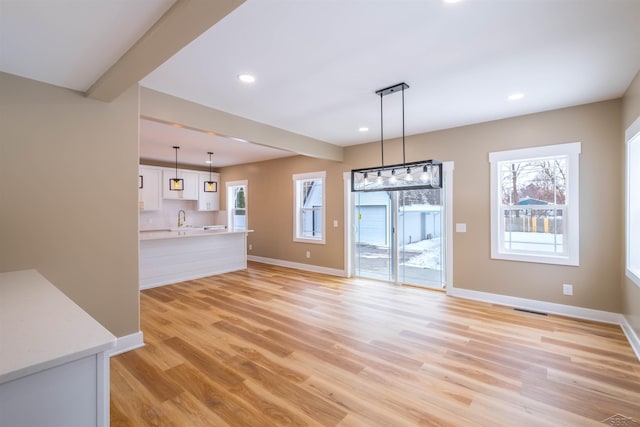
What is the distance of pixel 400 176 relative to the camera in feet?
10.6

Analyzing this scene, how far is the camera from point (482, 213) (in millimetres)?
4344

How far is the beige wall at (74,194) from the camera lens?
233 cm

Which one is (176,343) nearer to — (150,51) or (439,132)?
(150,51)

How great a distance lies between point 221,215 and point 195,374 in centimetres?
668

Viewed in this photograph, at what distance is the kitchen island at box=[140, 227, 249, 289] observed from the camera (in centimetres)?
506

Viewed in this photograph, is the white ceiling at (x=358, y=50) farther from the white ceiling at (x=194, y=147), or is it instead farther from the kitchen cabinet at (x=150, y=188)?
the kitchen cabinet at (x=150, y=188)

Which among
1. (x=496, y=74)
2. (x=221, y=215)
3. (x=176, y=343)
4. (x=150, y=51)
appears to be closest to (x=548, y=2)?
(x=496, y=74)

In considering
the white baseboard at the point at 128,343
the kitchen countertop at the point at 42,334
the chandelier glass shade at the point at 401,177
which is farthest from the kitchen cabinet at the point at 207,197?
the kitchen countertop at the point at 42,334

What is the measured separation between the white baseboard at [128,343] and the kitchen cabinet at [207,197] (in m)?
5.89

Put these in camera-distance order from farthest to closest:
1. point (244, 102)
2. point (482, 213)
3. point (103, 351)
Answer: point (482, 213)
point (244, 102)
point (103, 351)

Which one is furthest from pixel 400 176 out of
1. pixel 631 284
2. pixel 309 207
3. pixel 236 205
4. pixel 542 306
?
→ pixel 236 205

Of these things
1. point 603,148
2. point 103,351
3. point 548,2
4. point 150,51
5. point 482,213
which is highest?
point 548,2

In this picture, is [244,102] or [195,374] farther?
[244,102]

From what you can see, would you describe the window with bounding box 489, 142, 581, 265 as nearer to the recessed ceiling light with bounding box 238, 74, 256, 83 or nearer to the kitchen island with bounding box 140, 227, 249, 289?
the recessed ceiling light with bounding box 238, 74, 256, 83
